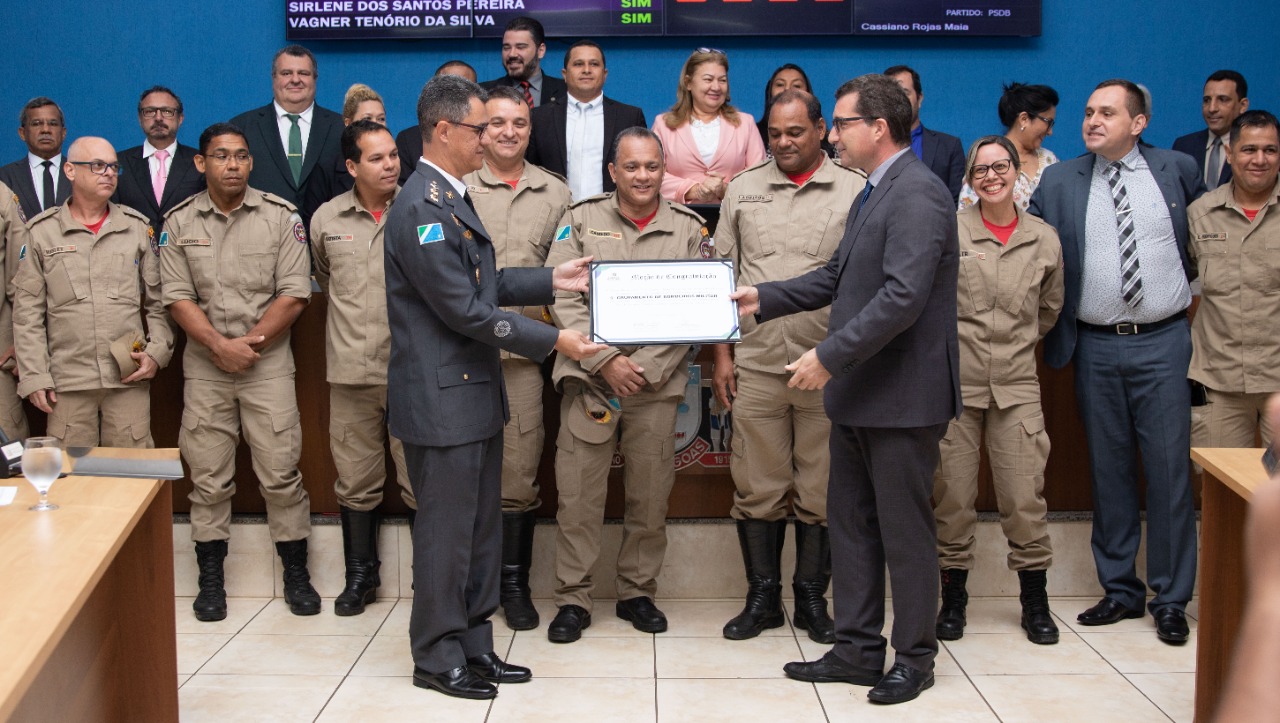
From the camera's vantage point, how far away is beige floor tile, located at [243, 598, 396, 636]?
4.15 m

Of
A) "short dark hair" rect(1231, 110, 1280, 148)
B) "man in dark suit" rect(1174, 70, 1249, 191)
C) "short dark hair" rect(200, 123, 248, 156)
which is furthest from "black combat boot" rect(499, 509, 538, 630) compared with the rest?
"man in dark suit" rect(1174, 70, 1249, 191)

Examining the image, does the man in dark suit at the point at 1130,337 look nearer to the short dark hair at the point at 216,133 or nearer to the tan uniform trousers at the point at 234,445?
the tan uniform trousers at the point at 234,445

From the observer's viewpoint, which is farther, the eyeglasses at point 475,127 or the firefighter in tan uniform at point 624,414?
the firefighter in tan uniform at point 624,414

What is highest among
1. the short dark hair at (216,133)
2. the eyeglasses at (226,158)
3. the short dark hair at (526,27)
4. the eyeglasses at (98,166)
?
the short dark hair at (526,27)

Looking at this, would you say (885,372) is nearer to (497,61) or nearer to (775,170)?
(775,170)

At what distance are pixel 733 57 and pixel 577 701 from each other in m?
4.32

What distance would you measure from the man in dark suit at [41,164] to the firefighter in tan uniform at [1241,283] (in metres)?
4.83

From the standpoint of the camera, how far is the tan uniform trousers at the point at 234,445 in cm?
432

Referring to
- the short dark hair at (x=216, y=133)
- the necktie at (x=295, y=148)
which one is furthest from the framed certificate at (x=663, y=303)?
the necktie at (x=295, y=148)

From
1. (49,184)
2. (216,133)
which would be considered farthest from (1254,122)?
(49,184)

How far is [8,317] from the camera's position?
438cm

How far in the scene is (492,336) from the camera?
11.1ft

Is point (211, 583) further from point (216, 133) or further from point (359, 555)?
point (216, 133)

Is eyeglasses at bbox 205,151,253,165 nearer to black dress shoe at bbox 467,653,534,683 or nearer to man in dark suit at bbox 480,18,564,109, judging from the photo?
man in dark suit at bbox 480,18,564,109
